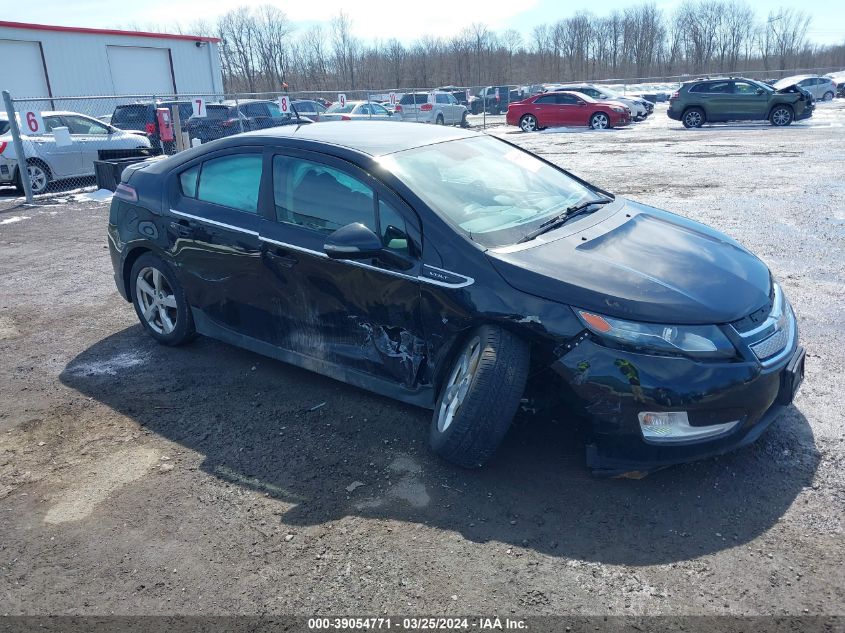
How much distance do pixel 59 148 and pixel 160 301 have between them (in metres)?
10.6

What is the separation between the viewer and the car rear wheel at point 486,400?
10.5 feet

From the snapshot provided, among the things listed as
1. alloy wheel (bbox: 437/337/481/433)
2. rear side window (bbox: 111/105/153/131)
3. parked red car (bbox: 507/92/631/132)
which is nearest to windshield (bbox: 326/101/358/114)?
parked red car (bbox: 507/92/631/132)

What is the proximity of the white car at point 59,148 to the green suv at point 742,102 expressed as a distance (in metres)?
18.8

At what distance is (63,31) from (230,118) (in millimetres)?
18283

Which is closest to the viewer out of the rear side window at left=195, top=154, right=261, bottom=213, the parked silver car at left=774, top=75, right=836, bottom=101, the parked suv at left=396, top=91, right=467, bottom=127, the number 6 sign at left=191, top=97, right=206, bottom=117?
the rear side window at left=195, top=154, right=261, bottom=213

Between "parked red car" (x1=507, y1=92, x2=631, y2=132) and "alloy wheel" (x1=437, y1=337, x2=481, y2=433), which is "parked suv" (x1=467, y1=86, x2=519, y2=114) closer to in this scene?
Answer: "parked red car" (x1=507, y1=92, x2=631, y2=132)

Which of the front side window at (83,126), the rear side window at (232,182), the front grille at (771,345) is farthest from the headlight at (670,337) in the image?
the front side window at (83,126)

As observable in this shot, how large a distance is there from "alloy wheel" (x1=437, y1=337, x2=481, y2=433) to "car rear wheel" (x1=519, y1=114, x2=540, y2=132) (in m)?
25.0

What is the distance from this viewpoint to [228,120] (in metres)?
18.7

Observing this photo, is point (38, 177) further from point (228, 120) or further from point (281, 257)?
point (281, 257)

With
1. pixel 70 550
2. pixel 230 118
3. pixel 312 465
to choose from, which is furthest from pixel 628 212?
pixel 230 118

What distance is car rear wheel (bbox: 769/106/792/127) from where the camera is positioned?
2350 cm

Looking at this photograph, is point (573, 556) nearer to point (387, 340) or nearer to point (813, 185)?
point (387, 340)

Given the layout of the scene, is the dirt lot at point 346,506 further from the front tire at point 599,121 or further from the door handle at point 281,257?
the front tire at point 599,121
